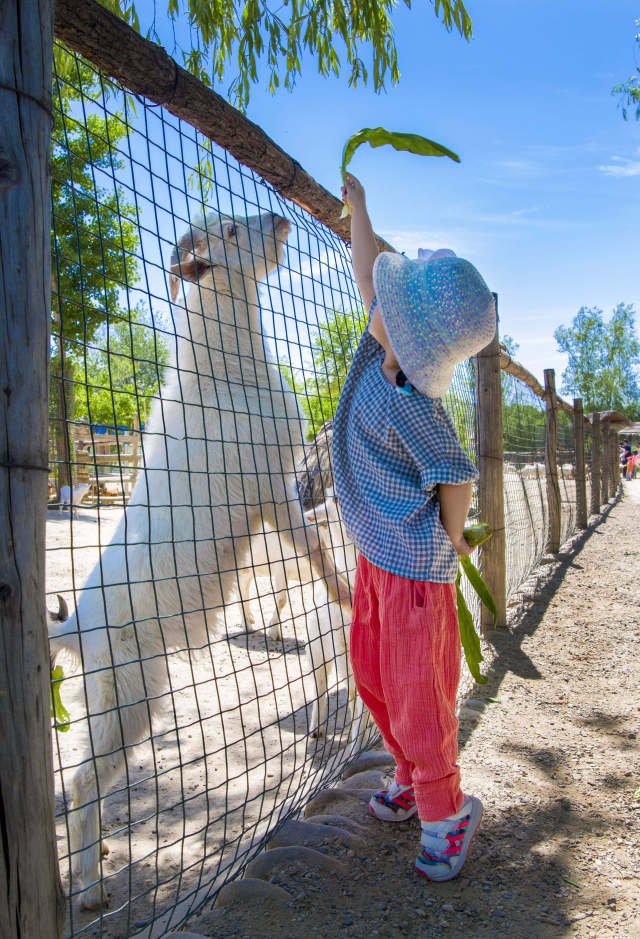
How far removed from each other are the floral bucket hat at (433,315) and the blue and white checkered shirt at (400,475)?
11 centimetres

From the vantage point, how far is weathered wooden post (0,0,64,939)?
3.91ft

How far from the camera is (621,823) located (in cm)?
246

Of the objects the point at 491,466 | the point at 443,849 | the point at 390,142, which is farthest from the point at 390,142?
the point at 491,466

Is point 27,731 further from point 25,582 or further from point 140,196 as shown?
point 140,196

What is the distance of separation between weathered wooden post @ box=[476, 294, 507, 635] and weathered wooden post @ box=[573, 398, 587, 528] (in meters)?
7.40

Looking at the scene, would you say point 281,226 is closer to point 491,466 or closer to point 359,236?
point 359,236

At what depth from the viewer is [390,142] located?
2.39 m

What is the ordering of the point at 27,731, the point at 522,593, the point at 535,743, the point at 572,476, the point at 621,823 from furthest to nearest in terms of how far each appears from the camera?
1. the point at 572,476
2. the point at 522,593
3. the point at 535,743
4. the point at 621,823
5. the point at 27,731

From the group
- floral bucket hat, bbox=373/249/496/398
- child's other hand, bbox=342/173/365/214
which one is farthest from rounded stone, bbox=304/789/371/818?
child's other hand, bbox=342/173/365/214

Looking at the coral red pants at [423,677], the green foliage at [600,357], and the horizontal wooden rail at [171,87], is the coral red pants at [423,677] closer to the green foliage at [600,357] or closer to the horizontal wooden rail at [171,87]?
the horizontal wooden rail at [171,87]

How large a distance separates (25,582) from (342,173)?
1838 millimetres

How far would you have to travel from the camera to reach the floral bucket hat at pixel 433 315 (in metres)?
1.88

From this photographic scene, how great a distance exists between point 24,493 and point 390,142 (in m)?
1.85

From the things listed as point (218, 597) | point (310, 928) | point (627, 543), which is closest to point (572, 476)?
point (627, 543)
